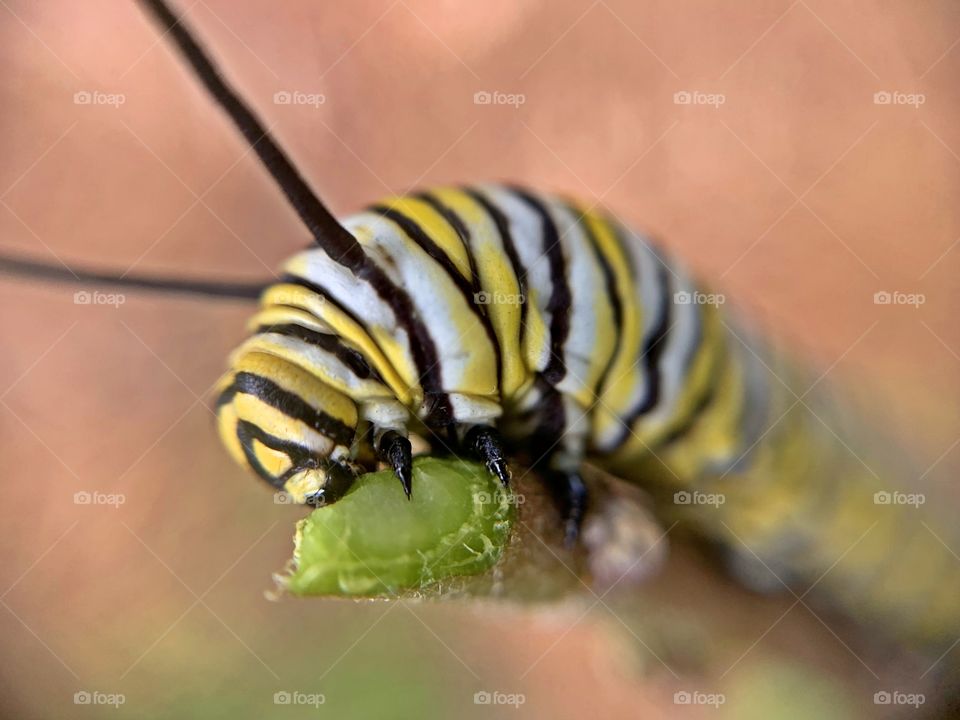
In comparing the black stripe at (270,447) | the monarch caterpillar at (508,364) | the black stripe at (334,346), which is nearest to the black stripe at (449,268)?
the monarch caterpillar at (508,364)

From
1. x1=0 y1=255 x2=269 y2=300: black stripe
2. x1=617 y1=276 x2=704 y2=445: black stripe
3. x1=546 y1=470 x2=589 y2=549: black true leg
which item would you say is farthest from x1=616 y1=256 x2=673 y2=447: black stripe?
x1=0 y1=255 x2=269 y2=300: black stripe

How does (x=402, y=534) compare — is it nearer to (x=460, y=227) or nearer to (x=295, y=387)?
(x=295, y=387)

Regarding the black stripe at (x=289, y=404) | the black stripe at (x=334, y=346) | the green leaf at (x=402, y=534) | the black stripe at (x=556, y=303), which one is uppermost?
the black stripe at (x=556, y=303)

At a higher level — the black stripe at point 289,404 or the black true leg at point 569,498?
the black stripe at point 289,404

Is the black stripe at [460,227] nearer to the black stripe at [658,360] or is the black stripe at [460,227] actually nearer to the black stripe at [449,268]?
the black stripe at [449,268]

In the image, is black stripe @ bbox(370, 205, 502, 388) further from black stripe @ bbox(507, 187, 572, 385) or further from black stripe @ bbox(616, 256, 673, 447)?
black stripe @ bbox(616, 256, 673, 447)

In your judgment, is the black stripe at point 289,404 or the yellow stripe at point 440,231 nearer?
the black stripe at point 289,404
